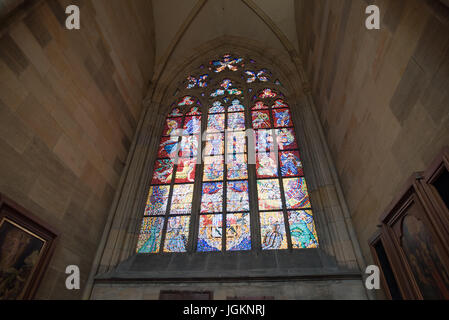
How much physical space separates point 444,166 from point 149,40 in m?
8.84

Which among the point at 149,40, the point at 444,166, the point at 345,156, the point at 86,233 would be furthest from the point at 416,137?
the point at 149,40

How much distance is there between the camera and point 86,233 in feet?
16.2

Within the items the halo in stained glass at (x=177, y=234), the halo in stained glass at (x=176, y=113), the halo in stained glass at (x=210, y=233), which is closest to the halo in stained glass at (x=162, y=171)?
the halo in stained glass at (x=177, y=234)

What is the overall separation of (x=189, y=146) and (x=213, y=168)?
1110 millimetres

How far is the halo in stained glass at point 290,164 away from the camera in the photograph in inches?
246

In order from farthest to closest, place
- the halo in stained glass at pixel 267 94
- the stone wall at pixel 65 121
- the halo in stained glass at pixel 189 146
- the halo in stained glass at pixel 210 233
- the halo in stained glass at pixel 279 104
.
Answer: the halo in stained glass at pixel 267 94, the halo in stained glass at pixel 279 104, the halo in stained glass at pixel 189 146, the halo in stained glass at pixel 210 233, the stone wall at pixel 65 121

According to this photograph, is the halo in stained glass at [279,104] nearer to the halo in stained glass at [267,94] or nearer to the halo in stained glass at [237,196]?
the halo in stained glass at [267,94]

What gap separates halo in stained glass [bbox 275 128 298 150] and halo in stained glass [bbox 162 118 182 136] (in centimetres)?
293

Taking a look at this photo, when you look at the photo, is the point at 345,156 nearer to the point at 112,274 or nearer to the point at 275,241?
the point at 275,241

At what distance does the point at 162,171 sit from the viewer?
6.79 meters

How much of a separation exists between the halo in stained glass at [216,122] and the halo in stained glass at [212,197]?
1.85 meters

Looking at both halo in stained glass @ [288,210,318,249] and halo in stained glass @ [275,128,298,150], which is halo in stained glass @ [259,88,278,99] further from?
halo in stained glass @ [288,210,318,249]

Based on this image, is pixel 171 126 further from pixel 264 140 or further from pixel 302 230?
pixel 302 230

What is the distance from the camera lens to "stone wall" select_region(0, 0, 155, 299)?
358 cm
